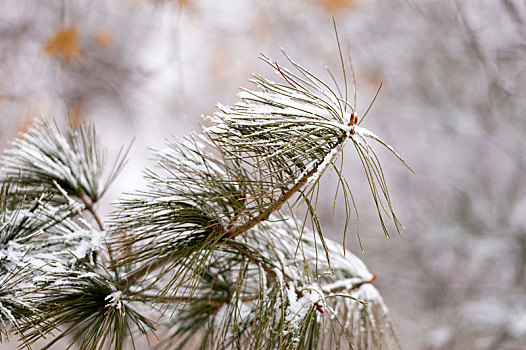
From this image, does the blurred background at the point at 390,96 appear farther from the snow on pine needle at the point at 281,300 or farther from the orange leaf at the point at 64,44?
the snow on pine needle at the point at 281,300

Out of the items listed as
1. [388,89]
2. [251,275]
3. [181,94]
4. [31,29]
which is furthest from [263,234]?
[388,89]

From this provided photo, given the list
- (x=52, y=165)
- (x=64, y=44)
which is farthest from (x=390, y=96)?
(x=52, y=165)

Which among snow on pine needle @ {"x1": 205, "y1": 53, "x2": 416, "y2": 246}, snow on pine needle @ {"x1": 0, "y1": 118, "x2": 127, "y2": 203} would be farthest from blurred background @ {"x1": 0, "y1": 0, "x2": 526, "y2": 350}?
snow on pine needle @ {"x1": 205, "y1": 53, "x2": 416, "y2": 246}

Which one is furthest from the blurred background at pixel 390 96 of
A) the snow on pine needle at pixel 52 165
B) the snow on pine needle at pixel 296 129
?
the snow on pine needle at pixel 296 129

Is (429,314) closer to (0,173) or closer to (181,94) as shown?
(181,94)

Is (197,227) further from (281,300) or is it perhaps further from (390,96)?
(390,96)
